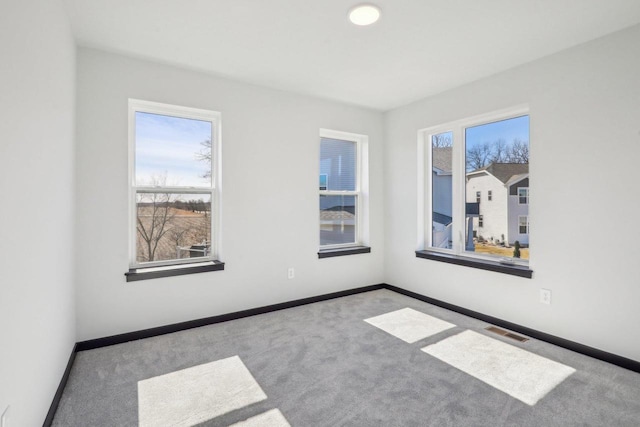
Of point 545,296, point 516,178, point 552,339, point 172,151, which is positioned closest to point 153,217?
point 172,151

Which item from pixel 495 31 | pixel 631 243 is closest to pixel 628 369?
pixel 631 243

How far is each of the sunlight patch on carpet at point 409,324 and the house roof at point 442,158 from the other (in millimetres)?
1768

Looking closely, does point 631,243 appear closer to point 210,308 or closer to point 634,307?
point 634,307

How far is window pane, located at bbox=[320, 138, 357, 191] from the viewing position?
13.9 ft

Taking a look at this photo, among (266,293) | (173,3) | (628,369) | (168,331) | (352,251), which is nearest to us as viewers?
(173,3)

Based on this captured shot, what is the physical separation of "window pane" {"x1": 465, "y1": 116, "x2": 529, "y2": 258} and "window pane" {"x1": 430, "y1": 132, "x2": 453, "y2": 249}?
0.23m

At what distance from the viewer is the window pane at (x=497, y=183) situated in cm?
320

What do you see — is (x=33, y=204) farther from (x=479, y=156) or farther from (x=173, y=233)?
(x=479, y=156)

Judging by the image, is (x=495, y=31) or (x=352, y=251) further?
(x=352, y=251)

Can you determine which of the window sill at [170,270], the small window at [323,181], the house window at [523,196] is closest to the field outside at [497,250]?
the house window at [523,196]

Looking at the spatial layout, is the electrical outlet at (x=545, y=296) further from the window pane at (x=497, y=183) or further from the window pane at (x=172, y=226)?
the window pane at (x=172, y=226)

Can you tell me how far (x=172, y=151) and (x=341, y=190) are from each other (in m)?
2.16

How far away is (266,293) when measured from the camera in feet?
Result: 12.0

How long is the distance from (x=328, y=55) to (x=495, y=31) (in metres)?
1.32
